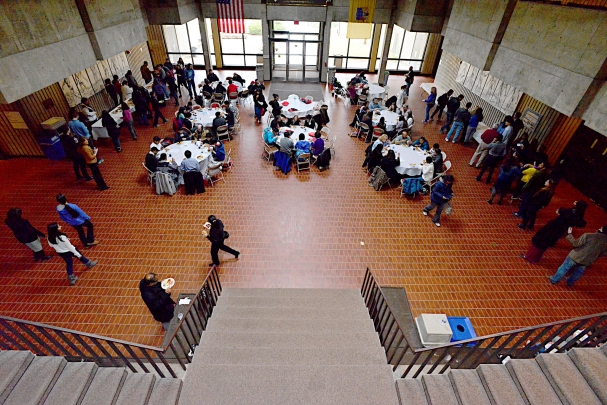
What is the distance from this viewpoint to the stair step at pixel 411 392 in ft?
11.8

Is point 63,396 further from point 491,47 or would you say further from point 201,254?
point 491,47

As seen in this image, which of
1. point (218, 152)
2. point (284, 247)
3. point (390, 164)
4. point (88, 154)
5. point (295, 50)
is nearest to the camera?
point (284, 247)

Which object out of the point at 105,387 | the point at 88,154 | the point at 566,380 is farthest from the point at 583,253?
the point at 88,154

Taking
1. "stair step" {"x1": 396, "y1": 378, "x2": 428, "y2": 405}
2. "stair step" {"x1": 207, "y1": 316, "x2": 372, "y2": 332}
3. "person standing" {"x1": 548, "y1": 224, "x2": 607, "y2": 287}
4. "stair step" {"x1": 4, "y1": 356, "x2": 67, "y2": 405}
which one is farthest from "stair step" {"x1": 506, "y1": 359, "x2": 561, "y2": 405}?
"stair step" {"x1": 4, "y1": 356, "x2": 67, "y2": 405}

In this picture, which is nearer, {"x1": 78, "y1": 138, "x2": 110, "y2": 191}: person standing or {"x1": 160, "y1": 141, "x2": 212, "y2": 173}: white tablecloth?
{"x1": 78, "y1": 138, "x2": 110, "y2": 191}: person standing

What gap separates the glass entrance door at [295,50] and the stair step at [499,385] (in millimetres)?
17464

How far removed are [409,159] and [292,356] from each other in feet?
24.8

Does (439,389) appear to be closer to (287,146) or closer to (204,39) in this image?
(287,146)

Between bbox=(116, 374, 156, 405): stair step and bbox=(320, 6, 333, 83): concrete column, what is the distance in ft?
57.6

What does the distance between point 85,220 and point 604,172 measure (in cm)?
1440

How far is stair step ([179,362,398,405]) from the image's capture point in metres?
3.47

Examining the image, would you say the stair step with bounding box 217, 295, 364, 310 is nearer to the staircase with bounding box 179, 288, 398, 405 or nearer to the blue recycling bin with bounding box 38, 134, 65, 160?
the staircase with bounding box 179, 288, 398, 405

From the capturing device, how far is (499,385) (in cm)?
355

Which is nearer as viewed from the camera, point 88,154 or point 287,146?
point 88,154
